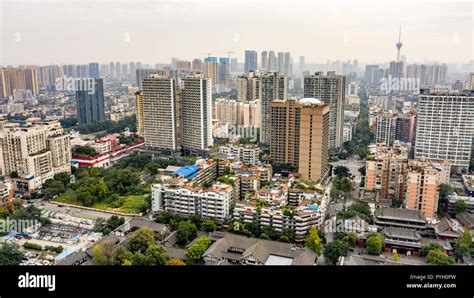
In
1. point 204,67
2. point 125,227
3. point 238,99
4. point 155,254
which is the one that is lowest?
point 125,227

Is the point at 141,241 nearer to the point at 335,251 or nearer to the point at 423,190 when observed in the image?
the point at 335,251

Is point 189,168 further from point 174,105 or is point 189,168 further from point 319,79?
point 319,79

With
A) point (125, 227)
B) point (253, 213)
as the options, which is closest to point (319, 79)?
point (253, 213)

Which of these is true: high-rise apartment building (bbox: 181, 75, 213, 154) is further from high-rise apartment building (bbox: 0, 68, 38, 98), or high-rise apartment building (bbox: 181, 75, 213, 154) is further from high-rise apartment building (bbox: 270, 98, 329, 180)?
high-rise apartment building (bbox: 0, 68, 38, 98)

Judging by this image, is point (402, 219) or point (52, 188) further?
point (52, 188)

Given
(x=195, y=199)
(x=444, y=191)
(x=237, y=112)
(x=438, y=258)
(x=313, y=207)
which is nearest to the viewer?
(x=438, y=258)

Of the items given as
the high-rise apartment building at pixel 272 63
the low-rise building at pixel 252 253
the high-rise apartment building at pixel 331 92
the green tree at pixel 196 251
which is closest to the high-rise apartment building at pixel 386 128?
the high-rise apartment building at pixel 331 92

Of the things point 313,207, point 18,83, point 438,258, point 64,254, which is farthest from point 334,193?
point 18,83

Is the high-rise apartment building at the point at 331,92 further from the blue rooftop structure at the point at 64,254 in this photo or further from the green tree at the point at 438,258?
the blue rooftop structure at the point at 64,254
